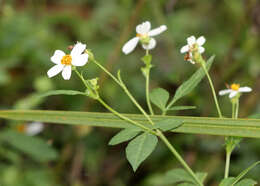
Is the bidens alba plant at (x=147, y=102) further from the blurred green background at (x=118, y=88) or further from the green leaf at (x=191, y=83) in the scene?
the blurred green background at (x=118, y=88)

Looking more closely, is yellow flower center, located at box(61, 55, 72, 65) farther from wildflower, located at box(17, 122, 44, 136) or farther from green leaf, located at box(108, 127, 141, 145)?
wildflower, located at box(17, 122, 44, 136)

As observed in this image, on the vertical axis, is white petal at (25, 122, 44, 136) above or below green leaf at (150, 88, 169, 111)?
above

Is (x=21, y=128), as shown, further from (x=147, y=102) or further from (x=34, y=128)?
(x=147, y=102)

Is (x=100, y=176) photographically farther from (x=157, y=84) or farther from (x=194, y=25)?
(x=194, y=25)

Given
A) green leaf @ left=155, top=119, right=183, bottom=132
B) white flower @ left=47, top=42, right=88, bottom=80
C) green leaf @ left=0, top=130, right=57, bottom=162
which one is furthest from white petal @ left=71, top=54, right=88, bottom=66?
green leaf @ left=0, top=130, right=57, bottom=162

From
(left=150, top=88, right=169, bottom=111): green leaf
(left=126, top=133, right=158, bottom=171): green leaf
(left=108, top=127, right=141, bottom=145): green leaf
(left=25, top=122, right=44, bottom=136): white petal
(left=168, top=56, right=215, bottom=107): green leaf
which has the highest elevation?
(left=25, top=122, right=44, bottom=136): white petal

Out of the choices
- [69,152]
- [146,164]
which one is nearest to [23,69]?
[69,152]

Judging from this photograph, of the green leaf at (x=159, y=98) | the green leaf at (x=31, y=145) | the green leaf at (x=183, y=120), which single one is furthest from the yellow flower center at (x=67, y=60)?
the green leaf at (x=31, y=145)
